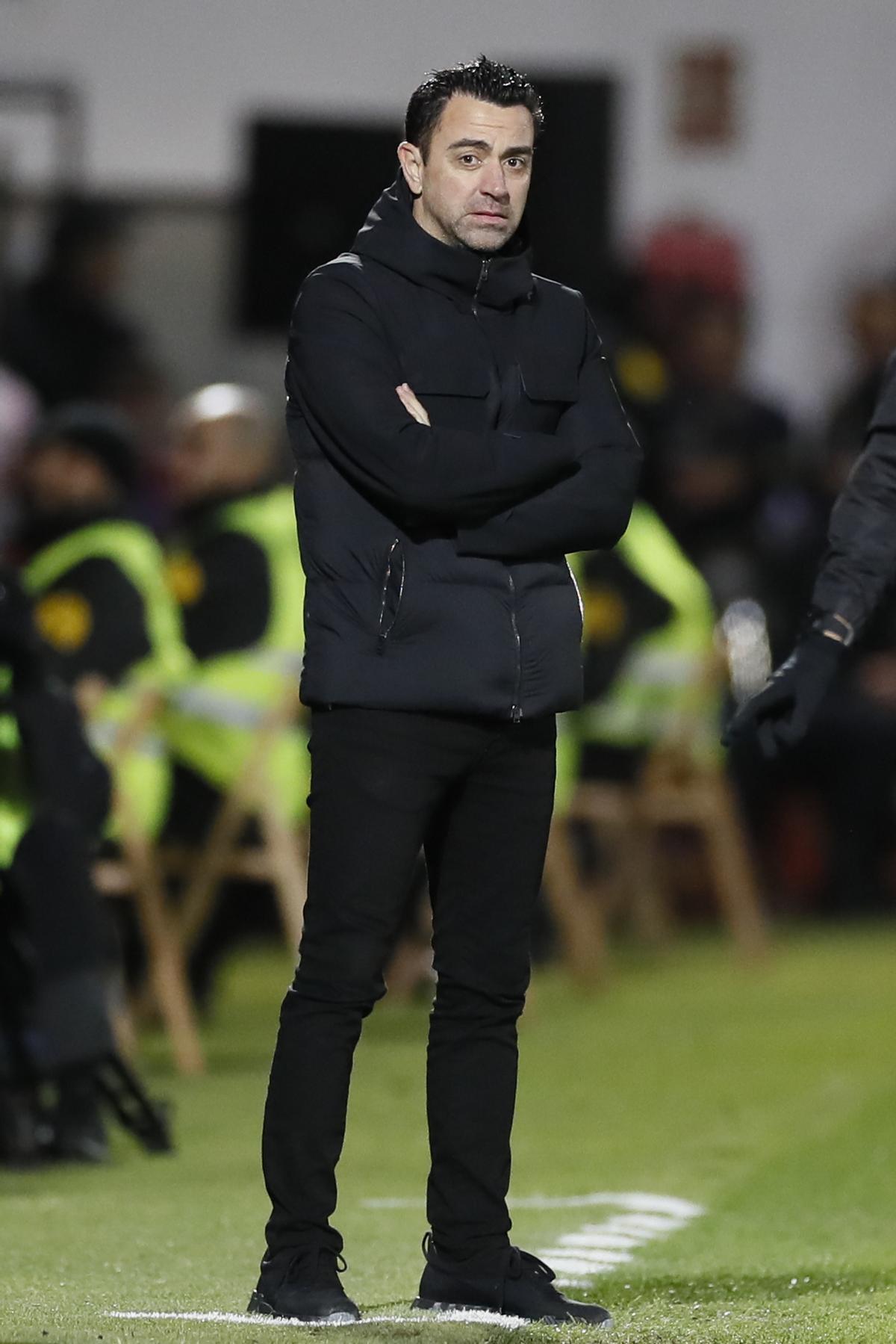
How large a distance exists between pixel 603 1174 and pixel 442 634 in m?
2.25

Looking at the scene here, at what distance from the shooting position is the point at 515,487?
4.07 metres

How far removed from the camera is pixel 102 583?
780cm

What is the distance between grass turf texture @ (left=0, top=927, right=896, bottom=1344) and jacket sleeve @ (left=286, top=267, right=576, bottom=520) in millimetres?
1112

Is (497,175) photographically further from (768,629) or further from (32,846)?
(768,629)

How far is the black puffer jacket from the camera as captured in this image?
13.2 ft

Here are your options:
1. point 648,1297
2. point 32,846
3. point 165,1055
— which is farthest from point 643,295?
point 648,1297

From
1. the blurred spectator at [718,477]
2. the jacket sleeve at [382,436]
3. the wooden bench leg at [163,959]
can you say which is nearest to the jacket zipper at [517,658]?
the jacket sleeve at [382,436]

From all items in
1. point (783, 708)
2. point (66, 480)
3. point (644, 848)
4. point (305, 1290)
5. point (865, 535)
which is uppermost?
point (865, 535)

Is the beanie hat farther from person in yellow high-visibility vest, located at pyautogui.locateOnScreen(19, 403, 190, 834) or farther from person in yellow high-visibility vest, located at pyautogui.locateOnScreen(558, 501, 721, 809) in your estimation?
person in yellow high-visibility vest, located at pyautogui.locateOnScreen(558, 501, 721, 809)

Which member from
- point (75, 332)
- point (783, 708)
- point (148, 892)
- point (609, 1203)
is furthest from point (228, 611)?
point (75, 332)

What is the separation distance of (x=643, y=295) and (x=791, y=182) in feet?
6.15

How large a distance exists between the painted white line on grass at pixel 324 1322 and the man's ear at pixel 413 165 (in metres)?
1.54

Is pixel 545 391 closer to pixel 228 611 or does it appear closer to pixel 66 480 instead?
pixel 66 480

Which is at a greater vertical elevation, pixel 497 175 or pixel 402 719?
pixel 497 175
